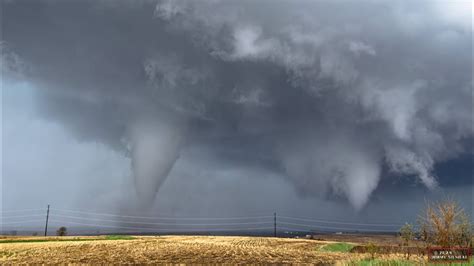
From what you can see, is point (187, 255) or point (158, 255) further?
point (187, 255)

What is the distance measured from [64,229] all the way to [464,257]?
372 ft

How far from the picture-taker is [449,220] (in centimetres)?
2878

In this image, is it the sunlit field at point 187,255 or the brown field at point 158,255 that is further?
the brown field at point 158,255

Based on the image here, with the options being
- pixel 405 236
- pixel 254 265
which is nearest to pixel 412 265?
pixel 254 265

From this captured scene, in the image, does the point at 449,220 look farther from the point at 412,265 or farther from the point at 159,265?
the point at 159,265

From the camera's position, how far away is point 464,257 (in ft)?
82.4

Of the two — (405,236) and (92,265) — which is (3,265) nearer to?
(92,265)

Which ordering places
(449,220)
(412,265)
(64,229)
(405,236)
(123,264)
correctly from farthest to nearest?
1. (64,229)
2. (405,236)
3. (123,264)
4. (449,220)
5. (412,265)

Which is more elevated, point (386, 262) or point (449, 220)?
point (449, 220)

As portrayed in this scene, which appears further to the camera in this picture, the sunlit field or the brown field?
the brown field

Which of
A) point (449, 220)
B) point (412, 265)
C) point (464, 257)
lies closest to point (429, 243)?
point (449, 220)

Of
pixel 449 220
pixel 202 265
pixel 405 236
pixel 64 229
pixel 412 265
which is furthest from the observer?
pixel 64 229

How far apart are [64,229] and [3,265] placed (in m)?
89.7

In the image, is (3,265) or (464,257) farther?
(3,265)
